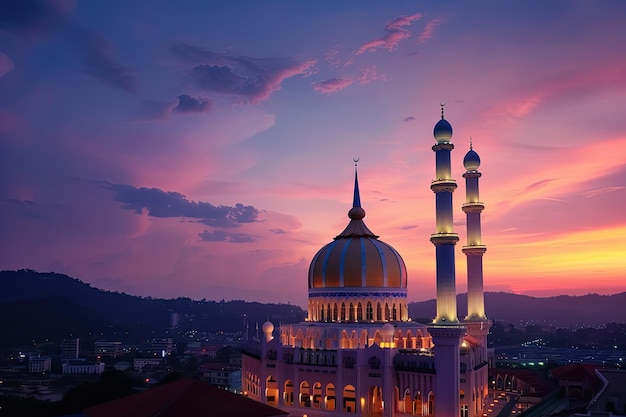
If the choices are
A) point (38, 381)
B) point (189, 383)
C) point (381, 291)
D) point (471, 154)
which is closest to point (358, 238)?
point (381, 291)

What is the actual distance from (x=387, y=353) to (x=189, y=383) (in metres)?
14.7

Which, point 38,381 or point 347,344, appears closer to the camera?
point 347,344

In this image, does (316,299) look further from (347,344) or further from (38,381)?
(38,381)

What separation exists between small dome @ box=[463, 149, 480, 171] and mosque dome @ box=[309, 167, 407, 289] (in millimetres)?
9791

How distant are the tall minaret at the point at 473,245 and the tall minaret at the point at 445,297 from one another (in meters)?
8.93

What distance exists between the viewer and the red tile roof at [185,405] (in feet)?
83.2

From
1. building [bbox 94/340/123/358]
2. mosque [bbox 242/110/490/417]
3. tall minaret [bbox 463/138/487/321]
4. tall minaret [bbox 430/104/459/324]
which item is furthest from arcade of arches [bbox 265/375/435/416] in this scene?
building [bbox 94/340/123/358]

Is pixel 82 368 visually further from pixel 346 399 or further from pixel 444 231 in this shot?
pixel 444 231

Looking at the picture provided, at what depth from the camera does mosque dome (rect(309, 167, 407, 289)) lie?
44.6 m

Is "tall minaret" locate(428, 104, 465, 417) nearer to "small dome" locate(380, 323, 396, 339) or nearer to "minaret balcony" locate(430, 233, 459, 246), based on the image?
"minaret balcony" locate(430, 233, 459, 246)

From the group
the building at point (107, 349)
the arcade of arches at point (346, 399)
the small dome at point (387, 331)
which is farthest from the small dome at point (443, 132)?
the building at point (107, 349)

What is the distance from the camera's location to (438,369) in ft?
119

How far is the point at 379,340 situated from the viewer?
41.7 m

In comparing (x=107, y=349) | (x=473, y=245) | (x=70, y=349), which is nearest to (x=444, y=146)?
(x=473, y=245)
